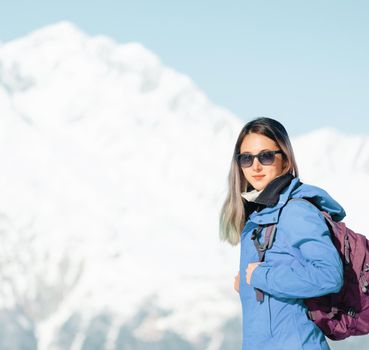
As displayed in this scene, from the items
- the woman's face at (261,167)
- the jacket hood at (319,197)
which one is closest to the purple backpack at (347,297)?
the jacket hood at (319,197)

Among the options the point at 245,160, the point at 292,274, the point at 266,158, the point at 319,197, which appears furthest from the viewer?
the point at 245,160

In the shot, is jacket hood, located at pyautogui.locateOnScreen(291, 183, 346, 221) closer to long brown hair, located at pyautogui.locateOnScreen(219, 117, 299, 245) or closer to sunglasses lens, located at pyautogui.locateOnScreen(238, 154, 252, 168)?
long brown hair, located at pyautogui.locateOnScreen(219, 117, 299, 245)

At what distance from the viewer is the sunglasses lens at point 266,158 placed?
5.68 m

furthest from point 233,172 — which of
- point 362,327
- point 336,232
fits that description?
point 362,327

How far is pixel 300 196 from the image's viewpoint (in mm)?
5254

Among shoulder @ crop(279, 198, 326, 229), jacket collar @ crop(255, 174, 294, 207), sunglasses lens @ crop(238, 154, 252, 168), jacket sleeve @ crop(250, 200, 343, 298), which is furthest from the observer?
sunglasses lens @ crop(238, 154, 252, 168)

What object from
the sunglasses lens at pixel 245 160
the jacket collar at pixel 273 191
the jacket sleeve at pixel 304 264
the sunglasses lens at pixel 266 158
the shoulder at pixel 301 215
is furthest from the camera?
the sunglasses lens at pixel 245 160

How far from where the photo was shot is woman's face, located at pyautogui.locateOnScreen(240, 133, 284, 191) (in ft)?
18.7

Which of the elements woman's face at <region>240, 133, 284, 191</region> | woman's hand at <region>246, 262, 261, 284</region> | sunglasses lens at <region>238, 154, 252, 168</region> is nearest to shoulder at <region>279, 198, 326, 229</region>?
woman's hand at <region>246, 262, 261, 284</region>

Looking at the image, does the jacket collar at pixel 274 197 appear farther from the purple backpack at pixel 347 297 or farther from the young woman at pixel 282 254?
the purple backpack at pixel 347 297

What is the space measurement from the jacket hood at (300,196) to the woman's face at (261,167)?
307 mm

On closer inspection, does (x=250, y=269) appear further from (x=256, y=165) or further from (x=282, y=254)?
(x=256, y=165)

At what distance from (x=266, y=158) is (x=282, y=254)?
825 millimetres

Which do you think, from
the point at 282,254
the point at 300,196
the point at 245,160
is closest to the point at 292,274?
the point at 282,254
